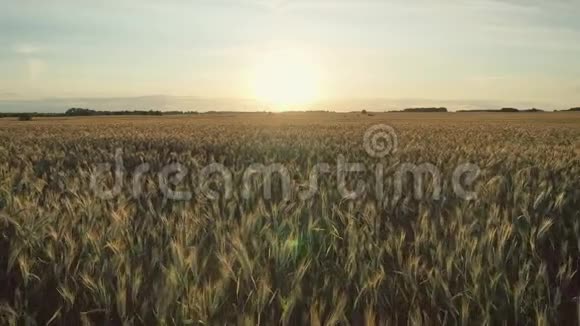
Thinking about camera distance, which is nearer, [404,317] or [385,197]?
[404,317]

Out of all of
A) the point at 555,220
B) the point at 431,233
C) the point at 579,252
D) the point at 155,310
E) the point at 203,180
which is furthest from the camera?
the point at 203,180

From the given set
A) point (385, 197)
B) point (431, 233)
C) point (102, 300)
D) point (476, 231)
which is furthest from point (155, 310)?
point (385, 197)

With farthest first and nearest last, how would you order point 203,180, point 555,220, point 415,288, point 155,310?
point 203,180
point 555,220
point 415,288
point 155,310

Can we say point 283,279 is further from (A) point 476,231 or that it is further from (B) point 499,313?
(A) point 476,231

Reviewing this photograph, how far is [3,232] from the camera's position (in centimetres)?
343

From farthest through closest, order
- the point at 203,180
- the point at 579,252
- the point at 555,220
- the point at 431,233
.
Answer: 1. the point at 203,180
2. the point at 555,220
3. the point at 579,252
4. the point at 431,233

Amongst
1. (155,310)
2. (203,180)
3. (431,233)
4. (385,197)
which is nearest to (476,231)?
(431,233)

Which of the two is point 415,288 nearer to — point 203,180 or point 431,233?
point 431,233

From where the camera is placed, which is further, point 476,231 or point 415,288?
point 476,231

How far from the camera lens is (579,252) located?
332 cm

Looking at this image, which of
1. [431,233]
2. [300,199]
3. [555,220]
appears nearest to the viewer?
[431,233]

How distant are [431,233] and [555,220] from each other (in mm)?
1272

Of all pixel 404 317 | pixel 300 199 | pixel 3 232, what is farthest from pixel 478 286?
pixel 3 232

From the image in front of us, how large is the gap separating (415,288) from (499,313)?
0.34 m
